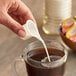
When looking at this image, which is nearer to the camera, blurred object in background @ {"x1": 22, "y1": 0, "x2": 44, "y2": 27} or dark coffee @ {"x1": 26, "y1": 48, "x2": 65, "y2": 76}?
dark coffee @ {"x1": 26, "y1": 48, "x2": 65, "y2": 76}

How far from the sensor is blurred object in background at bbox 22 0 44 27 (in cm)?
122

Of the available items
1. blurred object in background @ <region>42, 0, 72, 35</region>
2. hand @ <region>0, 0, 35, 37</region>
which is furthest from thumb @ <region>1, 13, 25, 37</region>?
blurred object in background @ <region>42, 0, 72, 35</region>

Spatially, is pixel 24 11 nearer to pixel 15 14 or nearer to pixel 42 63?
pixel 15 14

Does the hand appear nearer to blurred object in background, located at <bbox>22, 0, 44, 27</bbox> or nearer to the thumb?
the thumb

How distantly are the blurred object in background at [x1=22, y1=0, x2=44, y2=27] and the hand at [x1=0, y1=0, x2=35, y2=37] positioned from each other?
0.47 feet

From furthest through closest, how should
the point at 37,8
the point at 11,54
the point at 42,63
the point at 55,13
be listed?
the point at 37,8, the point at 55,13, the point at 11,54, the point at 42,63

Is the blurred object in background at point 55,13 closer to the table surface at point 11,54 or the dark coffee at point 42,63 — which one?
the table surface at point 11,54

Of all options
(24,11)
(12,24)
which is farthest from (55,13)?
(12,24)

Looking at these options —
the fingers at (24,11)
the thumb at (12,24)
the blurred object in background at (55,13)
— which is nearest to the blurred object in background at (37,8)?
the blurred object in background at (55,13)

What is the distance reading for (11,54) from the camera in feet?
3.38

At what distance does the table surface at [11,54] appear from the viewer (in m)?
0.96

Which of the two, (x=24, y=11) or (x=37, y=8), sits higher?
(x=24, y=11)

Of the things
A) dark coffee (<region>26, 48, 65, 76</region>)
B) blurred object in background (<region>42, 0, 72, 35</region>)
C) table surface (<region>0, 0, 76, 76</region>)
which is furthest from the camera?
blurred object in background (<region>42, 0, 72, 35</region>)

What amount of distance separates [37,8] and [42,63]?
48 centimetres
